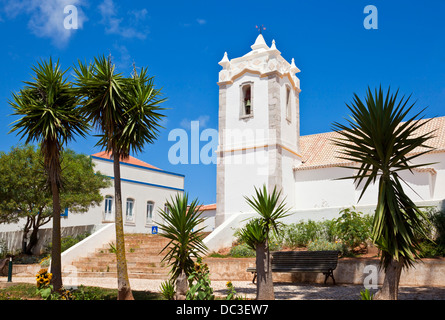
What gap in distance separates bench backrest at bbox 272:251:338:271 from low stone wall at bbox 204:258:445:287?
0.80m

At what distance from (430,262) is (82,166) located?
17990 mm

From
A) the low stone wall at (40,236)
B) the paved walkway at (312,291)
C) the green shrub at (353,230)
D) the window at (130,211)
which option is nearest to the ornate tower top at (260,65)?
the green shrub at (353,230)

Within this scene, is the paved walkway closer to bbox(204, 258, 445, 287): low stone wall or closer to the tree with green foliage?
bbox(204, 258, 445, 287): low stone wall

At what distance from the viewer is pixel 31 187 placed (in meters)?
21.5

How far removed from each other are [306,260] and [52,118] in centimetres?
812

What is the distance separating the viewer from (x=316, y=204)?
23953 mm

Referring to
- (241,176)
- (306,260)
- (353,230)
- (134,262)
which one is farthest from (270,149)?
(306,260)

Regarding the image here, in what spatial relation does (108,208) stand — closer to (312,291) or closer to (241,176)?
(241,176)

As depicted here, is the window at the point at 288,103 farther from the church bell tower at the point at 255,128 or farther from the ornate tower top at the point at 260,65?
the ornate tower top at the point at 260,65

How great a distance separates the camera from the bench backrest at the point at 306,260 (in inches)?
498

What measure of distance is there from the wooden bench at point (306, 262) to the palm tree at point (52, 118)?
224 inches

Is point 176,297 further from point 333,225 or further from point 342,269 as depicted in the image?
point 333,225

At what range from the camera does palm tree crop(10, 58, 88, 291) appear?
1111 cm

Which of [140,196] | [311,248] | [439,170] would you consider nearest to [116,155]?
[311,248]
